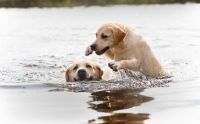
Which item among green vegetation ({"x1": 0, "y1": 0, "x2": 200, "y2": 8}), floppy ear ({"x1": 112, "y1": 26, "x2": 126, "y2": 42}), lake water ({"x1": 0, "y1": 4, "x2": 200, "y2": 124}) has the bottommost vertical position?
lake water ({"x1": 0, "y1": 4, "x2": 200, "y2": 124})

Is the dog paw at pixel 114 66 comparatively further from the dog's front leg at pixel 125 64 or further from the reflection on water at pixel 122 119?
the reflection on water at pixel 122 119

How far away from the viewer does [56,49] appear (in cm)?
1369

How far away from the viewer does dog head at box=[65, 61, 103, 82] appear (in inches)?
315

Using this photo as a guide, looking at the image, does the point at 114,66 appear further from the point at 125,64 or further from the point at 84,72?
the point at 84,72

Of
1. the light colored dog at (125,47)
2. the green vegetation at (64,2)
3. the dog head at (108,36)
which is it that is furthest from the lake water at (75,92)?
the green vegetation at (64,2)

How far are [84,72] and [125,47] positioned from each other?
31.0 inches

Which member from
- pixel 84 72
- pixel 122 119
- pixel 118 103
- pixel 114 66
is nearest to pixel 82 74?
pixel 84 72

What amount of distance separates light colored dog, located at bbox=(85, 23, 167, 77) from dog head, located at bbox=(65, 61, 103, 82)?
22 centimetres

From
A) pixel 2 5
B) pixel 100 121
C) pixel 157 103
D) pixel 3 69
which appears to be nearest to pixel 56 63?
pixel 3 69

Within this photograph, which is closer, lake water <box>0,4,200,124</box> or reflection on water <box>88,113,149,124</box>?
reflection on water <box>88,113,149,124</box>

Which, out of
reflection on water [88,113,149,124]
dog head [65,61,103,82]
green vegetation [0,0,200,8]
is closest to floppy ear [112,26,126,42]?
dog head [65,61,103,82]

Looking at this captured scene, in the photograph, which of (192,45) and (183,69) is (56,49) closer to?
(192,45)

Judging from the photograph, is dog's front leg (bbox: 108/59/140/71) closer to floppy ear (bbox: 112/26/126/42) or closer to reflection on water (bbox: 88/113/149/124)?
floppy ear (bbox: 112/26/126/42)

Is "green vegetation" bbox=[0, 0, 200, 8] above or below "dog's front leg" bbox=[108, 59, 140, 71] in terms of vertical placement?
above
